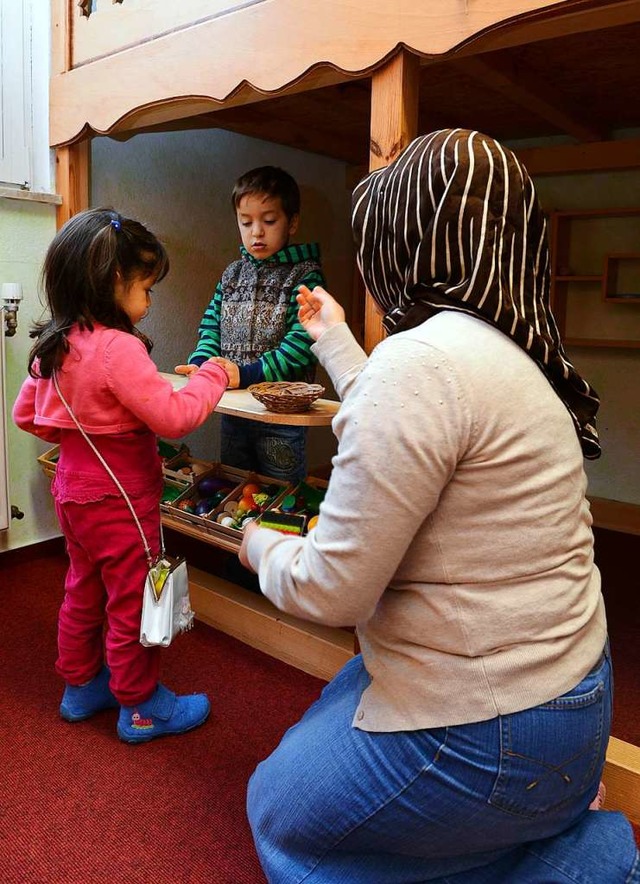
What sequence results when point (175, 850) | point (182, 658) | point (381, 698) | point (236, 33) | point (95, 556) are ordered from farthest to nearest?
point (182, 658) → point (236, 33) → point (95, 556) → point (175, 850) → point (381, 698)

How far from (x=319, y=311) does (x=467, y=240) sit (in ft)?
1.42

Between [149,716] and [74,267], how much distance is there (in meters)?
0.91

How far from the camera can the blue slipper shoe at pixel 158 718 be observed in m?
1.50


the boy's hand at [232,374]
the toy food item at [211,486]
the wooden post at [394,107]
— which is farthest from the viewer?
the toy food item at [211,486]

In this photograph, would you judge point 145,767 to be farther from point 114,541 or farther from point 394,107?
point 394,107

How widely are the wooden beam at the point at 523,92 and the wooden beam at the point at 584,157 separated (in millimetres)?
69

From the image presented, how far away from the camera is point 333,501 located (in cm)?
84

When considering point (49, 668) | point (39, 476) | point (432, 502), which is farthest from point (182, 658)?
point (432, 502)

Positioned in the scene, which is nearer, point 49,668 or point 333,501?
point 333,501

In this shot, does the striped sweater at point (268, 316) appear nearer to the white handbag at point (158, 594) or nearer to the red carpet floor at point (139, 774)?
the white handbag at point (158, 594)

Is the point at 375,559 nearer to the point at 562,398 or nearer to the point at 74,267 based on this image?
the point at 562,398

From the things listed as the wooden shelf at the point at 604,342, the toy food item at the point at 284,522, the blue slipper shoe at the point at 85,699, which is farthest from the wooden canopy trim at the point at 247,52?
the wooden shelf at the point at 604,342

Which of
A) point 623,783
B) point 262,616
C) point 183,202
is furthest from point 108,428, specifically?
point 183,202

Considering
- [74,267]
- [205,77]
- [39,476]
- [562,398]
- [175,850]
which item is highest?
[205,77]
